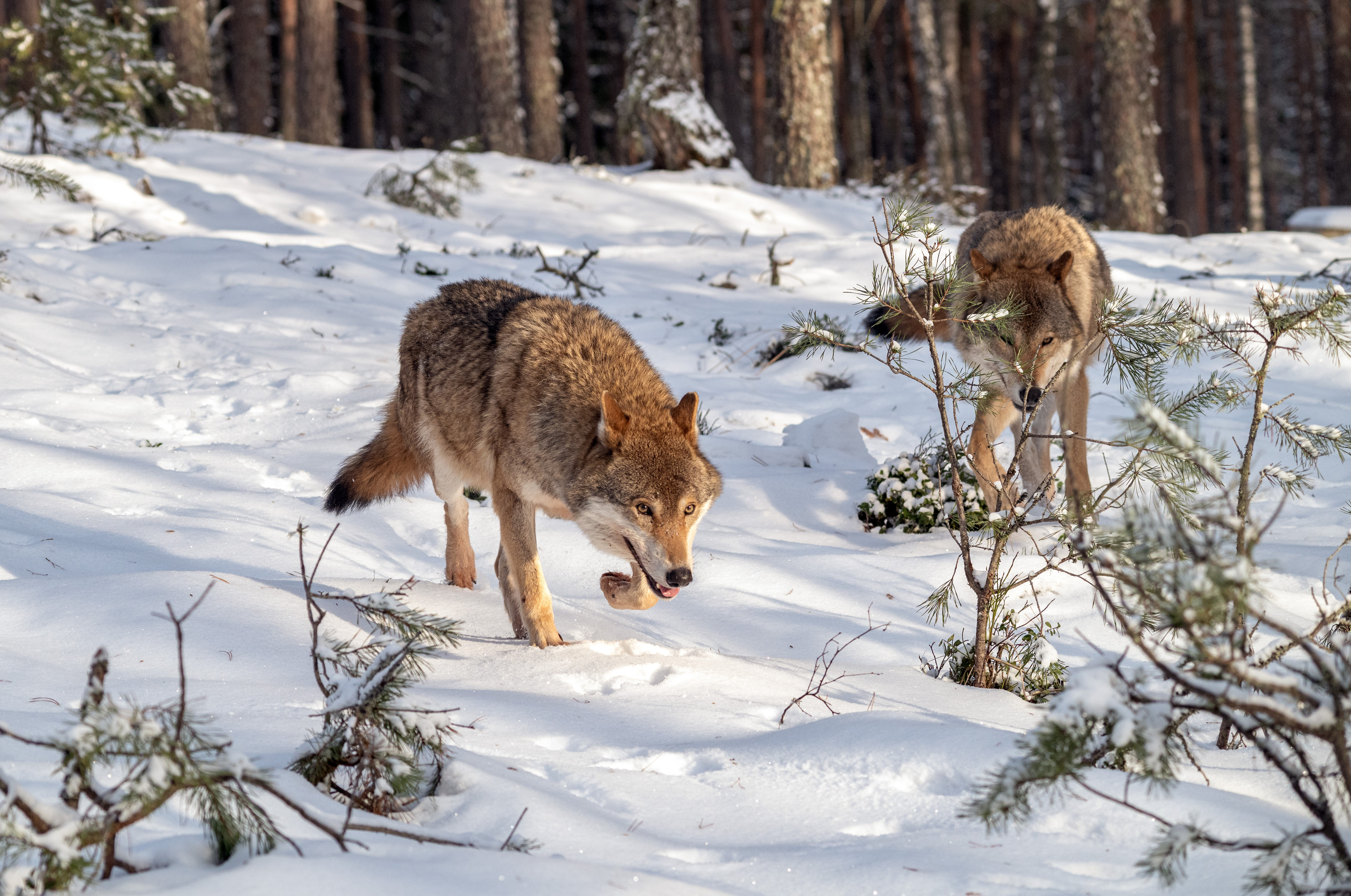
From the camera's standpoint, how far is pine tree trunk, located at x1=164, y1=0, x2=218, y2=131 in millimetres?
17297

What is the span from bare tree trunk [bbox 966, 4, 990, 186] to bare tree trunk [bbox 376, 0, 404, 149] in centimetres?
1796

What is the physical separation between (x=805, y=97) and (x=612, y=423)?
12.7 m

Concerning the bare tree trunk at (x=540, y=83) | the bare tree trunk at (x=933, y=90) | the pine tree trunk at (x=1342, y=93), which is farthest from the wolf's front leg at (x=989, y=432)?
the pine tree trunk at (x=1342, y=93)

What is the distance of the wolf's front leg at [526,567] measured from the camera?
179 inches

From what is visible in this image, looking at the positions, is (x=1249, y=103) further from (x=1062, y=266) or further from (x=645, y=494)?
(x=645, y=494)

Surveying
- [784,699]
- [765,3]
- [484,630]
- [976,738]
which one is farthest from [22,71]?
[765,3]

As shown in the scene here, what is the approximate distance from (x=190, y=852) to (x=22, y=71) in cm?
1336

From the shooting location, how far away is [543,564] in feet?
19.8

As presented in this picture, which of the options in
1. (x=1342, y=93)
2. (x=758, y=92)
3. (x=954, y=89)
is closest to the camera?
(x=1342, y=93)

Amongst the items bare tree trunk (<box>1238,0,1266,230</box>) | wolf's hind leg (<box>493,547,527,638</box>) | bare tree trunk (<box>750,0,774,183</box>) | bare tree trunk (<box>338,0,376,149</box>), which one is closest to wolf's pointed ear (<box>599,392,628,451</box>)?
wolf's hind leg (<box>493,547,527,638</box>)

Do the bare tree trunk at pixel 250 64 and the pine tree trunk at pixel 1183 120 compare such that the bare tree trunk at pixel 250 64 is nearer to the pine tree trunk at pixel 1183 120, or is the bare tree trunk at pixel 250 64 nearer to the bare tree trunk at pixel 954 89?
the bare tree trunk at pixel 954 89

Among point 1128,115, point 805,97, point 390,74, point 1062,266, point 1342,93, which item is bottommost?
point 1062,266

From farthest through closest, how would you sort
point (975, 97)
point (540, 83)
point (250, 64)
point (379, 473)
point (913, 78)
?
point (975, 97), point (913, 78), point (250, 64), point (540, 83), point (379, 473)

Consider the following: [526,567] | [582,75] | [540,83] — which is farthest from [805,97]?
[582,75]
